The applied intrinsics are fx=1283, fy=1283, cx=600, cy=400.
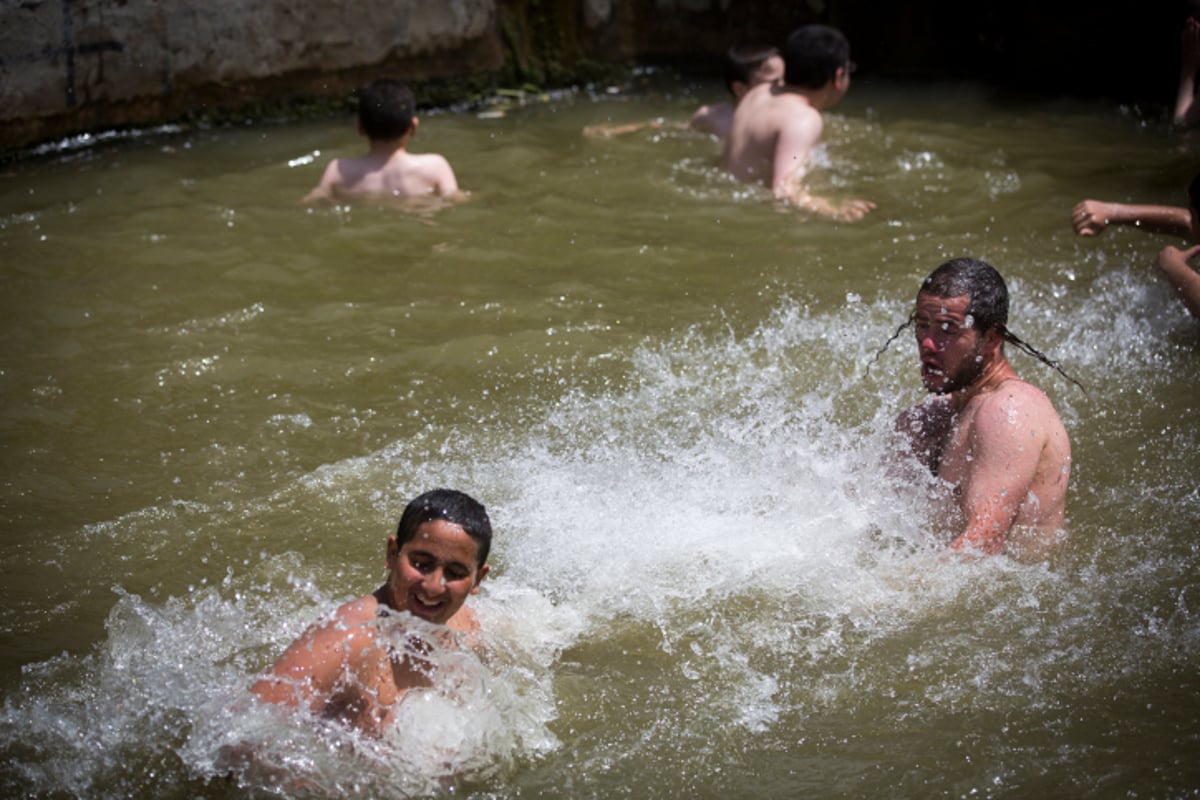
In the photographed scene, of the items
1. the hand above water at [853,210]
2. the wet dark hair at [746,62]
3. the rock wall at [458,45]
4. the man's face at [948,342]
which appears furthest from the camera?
the wet dark hair at [746,62]

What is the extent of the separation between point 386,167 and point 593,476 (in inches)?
131

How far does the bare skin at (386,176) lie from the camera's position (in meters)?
7.50

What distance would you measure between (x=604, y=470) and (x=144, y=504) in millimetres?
1697

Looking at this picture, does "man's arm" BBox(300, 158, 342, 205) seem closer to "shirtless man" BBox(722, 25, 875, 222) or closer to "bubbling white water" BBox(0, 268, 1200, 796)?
"shirtless man" BBox(722, 25, 875, 222)

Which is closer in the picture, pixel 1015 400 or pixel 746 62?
pixel 1015 400

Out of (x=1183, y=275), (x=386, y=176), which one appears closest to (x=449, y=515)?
(x=1183, y=275)

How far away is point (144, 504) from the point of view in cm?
462

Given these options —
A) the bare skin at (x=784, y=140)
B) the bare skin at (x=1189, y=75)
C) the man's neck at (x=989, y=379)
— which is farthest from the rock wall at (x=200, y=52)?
the man's neck at (x=989, y=379)

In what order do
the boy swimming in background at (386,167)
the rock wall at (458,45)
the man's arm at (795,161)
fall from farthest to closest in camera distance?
the rock wall at (458,45), the man's arm at (795,161), the boy swimming in background at (386,167)

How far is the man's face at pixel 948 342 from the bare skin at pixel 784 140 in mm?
3196

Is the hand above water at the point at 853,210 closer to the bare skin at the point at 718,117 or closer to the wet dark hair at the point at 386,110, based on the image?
the bare skin at the point at 718,117

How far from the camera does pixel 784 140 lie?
7.62 meters

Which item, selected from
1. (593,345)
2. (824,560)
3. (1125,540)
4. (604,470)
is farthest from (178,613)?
(1125,540)

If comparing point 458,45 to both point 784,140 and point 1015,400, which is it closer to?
point 784,140
